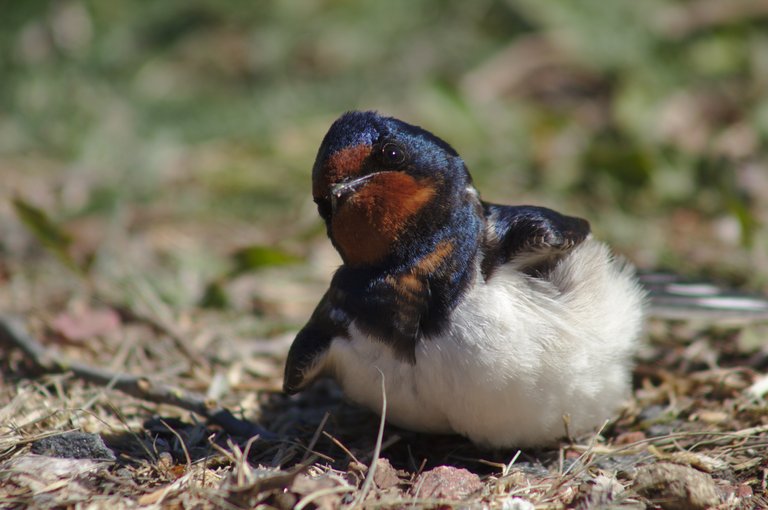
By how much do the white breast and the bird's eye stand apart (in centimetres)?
42

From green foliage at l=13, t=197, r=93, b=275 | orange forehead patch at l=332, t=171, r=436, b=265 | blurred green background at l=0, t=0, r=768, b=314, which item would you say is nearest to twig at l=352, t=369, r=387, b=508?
orange forehead patch at l=332, t=171, r=436, b=265

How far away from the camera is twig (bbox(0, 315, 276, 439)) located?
9.09ft

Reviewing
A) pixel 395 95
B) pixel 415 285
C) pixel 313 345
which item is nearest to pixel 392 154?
pixel 415 285

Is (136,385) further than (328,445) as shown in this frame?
Yes

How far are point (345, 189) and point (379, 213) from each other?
0.37 ft

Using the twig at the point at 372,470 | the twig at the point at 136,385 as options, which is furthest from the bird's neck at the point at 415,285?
the twig at the point at 136,385

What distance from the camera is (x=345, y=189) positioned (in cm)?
248

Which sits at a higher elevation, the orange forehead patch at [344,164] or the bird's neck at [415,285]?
the orange forehead patch at [344,164]

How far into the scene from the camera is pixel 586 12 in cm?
573

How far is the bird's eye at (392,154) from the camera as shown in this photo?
8.34 feet

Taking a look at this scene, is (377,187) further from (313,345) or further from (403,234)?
(313,345)

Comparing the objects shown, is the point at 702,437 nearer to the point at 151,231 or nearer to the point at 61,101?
the point at 151,231

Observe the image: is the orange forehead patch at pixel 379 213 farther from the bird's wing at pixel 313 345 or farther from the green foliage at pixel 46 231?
the green foliage at pixel 46 231

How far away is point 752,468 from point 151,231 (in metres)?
3.12
